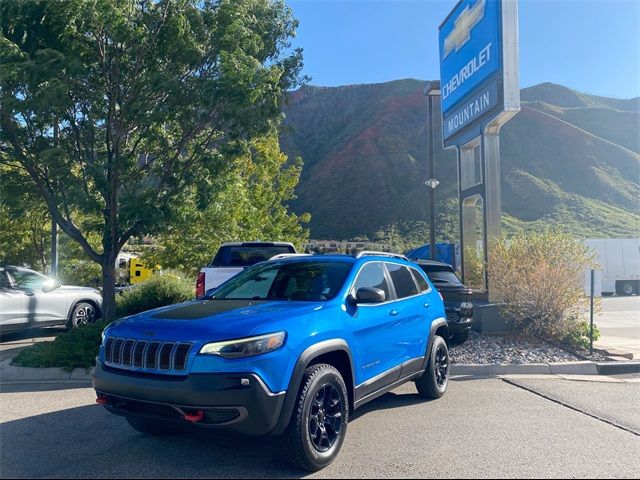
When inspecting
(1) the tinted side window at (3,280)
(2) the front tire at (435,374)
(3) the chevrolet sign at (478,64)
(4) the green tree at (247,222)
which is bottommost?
(2) the front tire at (435,374)

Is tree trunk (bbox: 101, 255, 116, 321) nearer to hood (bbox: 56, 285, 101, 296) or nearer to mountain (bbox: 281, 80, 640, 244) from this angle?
hood (bbox: 56, 285, 101, 296)

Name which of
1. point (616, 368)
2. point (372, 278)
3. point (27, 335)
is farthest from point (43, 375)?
point (616, 368)

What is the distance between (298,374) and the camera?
418cm

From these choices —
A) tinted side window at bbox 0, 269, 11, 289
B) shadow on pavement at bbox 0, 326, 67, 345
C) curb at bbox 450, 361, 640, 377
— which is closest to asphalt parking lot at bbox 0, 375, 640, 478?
curb at bbox 450, 361, 640, 377

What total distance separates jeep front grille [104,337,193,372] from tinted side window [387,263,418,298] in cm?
269

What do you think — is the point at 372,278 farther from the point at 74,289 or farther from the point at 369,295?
the point at 74,289

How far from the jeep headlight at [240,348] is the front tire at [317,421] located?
1.52 ft

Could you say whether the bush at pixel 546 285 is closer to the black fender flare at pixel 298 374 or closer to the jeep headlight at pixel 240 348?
the black fender flare at pixel 298 374

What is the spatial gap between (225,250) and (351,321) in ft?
18.9

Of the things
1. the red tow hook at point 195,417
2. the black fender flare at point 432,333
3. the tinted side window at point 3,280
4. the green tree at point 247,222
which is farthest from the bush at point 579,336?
the tinted side window at point 3,280

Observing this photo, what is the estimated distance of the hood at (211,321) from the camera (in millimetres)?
4125

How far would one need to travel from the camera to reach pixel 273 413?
3.94 m

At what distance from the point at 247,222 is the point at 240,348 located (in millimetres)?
15094

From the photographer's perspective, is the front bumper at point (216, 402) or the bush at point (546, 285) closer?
the front bumper at point (216, 402)
